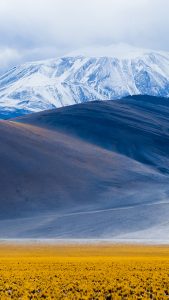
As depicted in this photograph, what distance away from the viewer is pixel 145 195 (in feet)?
382

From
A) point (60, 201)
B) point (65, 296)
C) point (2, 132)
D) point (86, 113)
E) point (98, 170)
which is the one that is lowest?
point (65, 296)

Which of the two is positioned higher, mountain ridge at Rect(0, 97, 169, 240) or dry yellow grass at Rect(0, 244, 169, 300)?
mountain ridge at Rect(0, 97, 169, 240)

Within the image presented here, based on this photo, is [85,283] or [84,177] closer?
[85,283]

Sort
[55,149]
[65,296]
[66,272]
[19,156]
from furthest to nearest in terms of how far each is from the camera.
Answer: [55,149], [19,156], [66,272], [65,296]

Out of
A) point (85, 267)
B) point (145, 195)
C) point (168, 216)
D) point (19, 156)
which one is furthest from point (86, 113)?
point (85, 267)

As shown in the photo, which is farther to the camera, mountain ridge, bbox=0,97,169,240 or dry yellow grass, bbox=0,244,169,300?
mountain ridge, bbox=0,97,169,240

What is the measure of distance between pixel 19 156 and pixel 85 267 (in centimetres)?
10196

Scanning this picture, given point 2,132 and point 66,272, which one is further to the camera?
point 2,132

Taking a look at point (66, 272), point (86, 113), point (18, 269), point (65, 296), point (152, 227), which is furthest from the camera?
point (86, 113)

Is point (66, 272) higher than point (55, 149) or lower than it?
lower

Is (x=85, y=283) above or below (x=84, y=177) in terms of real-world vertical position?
below

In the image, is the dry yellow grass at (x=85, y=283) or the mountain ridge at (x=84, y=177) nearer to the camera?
the dry yellow grass at (x=85, y=283)

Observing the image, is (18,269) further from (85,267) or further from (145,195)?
(145,195)

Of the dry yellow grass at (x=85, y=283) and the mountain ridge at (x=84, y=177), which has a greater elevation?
the mountain ridge at (x=84, y=177)
